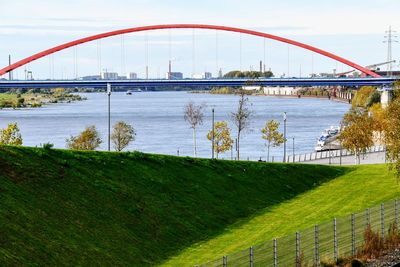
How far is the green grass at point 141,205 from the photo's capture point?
22.2 metres

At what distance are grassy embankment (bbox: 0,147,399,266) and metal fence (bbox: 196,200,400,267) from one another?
12.5 feet

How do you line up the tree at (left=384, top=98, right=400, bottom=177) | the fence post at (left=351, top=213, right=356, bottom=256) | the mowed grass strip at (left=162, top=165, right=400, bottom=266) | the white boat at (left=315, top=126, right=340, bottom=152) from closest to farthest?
the fence post at (left=351, top=213, right=356, bottom=256)
the mowed grass strip at (left=162, top=165, right=400, bottom=266)
the tree at (left=384, top=98, right=400, bottom=177)
the white boat at (left=315, top=126, right=340, bottom=152)

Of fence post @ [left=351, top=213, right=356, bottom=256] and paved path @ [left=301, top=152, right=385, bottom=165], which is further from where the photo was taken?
paved path @ [left=301, top=152, right=385, bottom=165]

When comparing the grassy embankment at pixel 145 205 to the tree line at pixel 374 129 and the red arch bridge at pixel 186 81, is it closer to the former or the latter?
the tree line at pixel 374 129

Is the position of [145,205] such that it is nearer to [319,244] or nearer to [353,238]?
[319,244]

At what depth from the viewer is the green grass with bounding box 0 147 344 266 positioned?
2225cm

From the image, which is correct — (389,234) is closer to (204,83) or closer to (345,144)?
(345,144)

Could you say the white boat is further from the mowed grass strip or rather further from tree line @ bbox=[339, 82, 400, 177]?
the mowed grass strip

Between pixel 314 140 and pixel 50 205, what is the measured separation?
73744 millimetres

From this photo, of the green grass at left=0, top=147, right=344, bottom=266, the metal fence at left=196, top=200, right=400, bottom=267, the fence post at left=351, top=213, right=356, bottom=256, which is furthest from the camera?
the green grass at left=0, top=147, right=344, bottom=266

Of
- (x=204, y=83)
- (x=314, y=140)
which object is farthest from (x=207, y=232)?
(x=204, y=83)

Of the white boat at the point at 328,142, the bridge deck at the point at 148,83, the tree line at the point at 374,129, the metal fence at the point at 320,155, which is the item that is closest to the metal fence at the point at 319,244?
the tree line at the point at 374,129

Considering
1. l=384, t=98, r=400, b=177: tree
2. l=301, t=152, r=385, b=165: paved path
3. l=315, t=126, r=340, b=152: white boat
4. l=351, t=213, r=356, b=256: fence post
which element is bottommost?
l=315, t=126, r=340, b=152: white boat

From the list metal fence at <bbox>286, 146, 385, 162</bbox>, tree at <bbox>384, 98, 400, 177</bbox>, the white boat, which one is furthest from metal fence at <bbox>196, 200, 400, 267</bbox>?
the white boat
